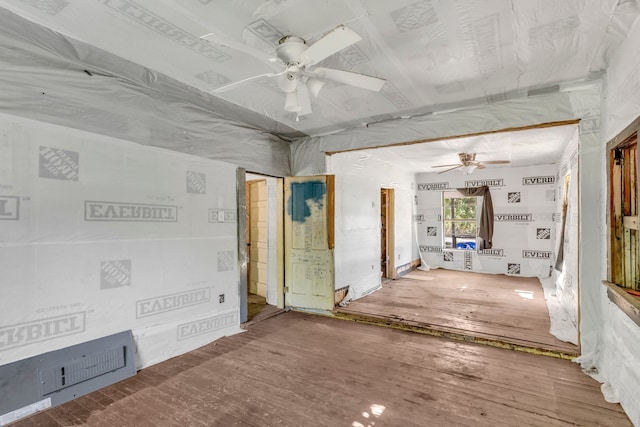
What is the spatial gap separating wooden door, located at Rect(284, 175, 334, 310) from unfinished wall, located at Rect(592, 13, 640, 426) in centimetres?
281

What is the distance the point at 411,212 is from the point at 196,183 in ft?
19.0

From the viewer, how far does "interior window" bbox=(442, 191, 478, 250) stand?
7.87m

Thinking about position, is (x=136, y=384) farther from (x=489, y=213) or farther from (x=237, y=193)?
(x=489, y=213)

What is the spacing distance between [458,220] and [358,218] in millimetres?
3724

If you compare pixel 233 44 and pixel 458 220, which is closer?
pixel 233 44

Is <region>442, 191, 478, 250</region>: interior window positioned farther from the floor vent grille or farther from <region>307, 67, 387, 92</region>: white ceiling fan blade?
the floor vent grille

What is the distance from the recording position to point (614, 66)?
97.3 inches

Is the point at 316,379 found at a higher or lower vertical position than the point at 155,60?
lower

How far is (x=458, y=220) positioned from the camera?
793 centimetres

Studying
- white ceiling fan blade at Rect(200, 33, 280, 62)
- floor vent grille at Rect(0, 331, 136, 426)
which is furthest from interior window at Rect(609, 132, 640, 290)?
floor vent grille at Rect(0, 331, 136, 426)

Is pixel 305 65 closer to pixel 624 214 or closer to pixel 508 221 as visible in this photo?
pixel 624 214

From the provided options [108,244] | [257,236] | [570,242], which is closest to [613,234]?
[570,242]

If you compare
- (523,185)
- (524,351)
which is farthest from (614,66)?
(523,185)

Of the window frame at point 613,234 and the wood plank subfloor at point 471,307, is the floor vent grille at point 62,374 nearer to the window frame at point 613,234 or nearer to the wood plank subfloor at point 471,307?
the wood plank subfloor at point 471,307
